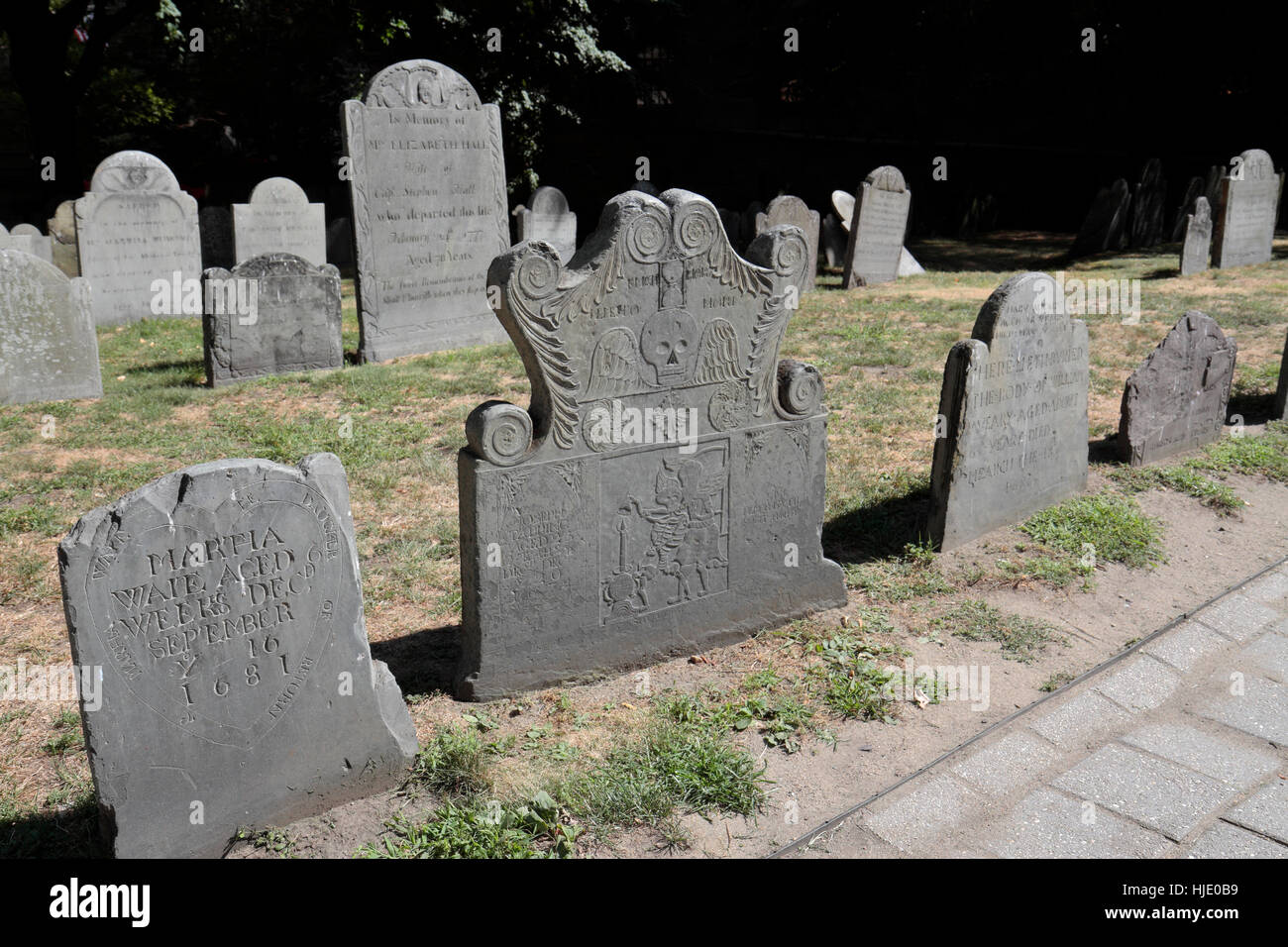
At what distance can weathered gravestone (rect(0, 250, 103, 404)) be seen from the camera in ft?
26.5

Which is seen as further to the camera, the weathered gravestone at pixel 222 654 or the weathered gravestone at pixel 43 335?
the weathered gravestone at pixel 43 335

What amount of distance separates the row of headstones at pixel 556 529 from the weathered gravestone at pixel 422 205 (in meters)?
5.44

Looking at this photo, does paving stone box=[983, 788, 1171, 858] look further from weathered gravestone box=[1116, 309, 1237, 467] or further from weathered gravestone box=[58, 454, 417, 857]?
weathered gravestone box=[1116, 309, 1237, 467]

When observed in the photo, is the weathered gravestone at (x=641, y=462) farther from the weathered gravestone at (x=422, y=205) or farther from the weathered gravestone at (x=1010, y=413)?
the weathered gravestone at (x=422, y=205)

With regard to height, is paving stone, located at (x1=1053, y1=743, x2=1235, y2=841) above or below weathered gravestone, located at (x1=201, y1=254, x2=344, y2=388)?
below

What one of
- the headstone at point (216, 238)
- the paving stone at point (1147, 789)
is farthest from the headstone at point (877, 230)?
the paving stone at point (1147, 789)

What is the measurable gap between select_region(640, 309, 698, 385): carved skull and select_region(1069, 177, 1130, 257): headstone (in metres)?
14.1

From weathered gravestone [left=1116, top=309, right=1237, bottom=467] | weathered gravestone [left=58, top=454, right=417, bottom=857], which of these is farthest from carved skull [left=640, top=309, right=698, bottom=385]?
weathered gravestone [left=1116, top=309, right=1237, bottom=467]

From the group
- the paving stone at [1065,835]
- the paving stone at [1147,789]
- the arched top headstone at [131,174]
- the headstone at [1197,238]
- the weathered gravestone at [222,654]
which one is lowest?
the paving stone at [1065,835]

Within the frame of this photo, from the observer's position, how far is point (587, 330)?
427cm

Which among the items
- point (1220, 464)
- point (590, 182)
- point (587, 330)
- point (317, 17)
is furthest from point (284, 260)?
point (590, 182)

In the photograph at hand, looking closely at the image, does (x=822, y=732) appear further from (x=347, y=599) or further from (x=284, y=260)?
(x=284, y=260)

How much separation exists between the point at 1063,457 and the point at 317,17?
14.3 m

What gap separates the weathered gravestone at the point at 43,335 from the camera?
8.09 meters
